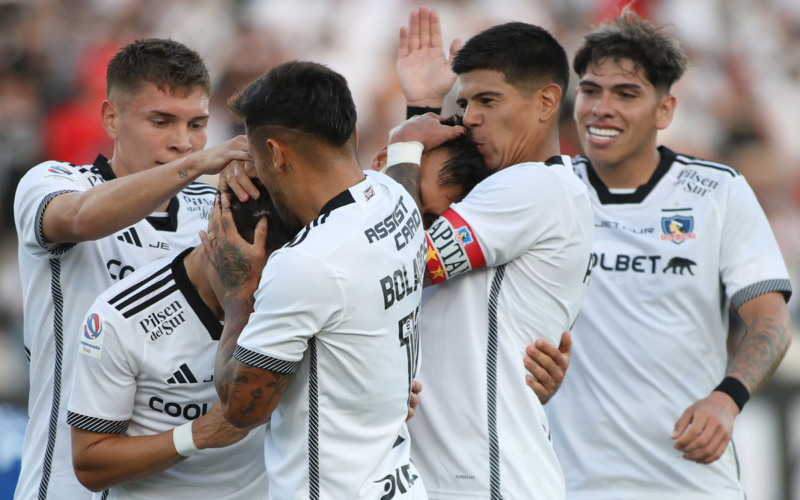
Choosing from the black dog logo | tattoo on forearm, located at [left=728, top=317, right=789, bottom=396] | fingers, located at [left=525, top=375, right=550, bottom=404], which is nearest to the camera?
fingers, located at [left=525, top=375, right=550, bottom=404]

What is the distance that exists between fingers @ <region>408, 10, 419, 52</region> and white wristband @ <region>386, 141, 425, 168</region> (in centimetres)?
77

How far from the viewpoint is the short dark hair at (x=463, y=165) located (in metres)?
3.29

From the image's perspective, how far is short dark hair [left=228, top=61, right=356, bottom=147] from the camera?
2.55 m

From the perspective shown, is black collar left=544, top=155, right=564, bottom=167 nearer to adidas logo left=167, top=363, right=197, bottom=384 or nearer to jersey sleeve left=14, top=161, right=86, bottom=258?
adidas logo left=167, top=363, right=197, bottom=384

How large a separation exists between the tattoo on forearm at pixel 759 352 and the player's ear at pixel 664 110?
110cm

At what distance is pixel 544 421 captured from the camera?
3180 millimetres

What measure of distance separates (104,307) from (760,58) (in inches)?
322

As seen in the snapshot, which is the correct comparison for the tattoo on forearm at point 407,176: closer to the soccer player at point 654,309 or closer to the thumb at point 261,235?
the thumb at point 261,235

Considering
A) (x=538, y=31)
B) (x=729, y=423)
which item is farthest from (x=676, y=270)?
(x=538, y=31)

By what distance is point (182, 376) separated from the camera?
2.90m

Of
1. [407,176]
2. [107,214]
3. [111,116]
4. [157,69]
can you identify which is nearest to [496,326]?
[407,176]

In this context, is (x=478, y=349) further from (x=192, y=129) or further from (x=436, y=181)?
(x=192, y=129)

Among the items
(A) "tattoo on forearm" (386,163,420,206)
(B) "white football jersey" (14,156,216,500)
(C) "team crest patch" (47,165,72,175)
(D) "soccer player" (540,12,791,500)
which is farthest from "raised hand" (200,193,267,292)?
(D) "soccer player" (540,12,791,500)

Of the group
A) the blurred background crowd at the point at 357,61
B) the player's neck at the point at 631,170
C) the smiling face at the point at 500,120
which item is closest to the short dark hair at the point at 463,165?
the smiling face at the point at 500,120
